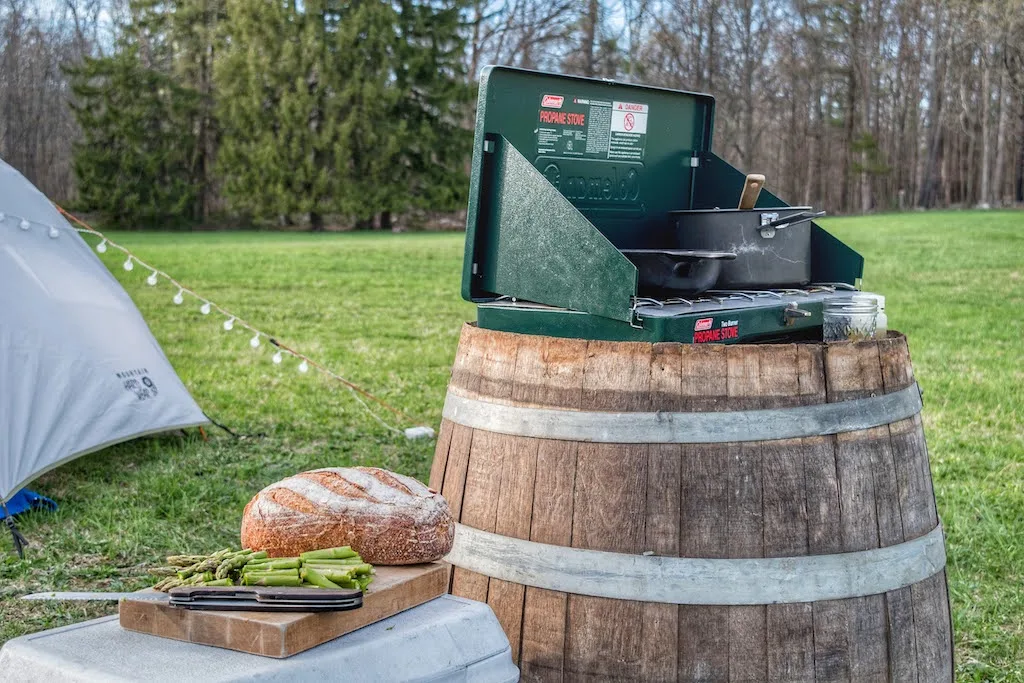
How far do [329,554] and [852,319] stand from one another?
57.5 inches

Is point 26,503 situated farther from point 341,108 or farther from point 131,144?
point 131,144

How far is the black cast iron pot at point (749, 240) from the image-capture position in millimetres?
3107

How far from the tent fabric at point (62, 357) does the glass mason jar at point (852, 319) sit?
4070mm

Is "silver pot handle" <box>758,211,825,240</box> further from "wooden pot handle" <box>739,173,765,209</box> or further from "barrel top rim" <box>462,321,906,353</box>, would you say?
"barrel top rim" <box>462,321,906,353</box>

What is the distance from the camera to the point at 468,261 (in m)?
3.02

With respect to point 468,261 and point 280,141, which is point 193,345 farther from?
point 280,141

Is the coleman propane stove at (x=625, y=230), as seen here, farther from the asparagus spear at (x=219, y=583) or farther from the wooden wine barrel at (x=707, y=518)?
the asparagus spear at (x=219, y=583)

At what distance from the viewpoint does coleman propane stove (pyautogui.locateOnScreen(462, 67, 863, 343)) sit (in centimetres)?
272

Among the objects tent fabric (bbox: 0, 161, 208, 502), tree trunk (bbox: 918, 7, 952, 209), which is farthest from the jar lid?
tree trunk (bbox: 918, 7, 952, 209)

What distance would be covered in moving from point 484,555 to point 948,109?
137 feet

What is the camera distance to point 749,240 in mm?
3125

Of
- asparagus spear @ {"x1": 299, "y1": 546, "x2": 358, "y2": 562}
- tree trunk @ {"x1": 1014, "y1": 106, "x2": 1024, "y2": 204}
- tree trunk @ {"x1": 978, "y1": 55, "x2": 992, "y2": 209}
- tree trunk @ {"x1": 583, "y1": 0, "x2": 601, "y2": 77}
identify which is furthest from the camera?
tree trunk @ {"x1": 1014, "y1": 106, "x2": 1024, "y2": 204}

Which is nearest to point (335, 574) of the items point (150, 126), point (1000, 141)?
point (150, 126)

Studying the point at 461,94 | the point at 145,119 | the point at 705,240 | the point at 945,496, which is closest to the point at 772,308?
the point at 705,240
